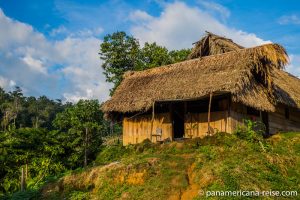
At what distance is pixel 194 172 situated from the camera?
41.7ft

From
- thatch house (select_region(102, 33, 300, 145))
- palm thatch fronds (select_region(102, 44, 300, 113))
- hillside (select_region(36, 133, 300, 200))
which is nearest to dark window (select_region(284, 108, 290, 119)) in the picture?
thatch house (select_region(102, 33, 300, 145))

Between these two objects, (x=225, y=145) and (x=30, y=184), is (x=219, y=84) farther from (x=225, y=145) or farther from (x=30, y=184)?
(x=30, y=184)

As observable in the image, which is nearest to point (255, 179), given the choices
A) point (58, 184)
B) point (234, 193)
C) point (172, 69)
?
point (234, 193)

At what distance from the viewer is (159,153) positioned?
1529cm

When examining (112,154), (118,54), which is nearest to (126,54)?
(118,54)

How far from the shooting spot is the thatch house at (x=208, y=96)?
16188mm

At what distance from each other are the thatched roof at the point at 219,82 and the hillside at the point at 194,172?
6.26 ft

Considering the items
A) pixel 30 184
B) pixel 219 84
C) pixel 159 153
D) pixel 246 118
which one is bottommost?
pixel 30 184

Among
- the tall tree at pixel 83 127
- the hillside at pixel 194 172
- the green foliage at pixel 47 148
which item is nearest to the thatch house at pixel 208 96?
the hillside at pixel 194 172

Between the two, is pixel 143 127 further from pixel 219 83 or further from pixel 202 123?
pixel 219 83

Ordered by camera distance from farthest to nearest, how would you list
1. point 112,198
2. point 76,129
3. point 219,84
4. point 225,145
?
point 76,129 → point 219,84 → point 225,145 → point 112,198

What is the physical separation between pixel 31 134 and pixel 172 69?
733 cm

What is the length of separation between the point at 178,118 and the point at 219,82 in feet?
11.8

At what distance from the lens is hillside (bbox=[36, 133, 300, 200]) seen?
11.8m
